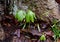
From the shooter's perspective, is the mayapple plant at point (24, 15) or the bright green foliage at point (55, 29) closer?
the mayapple plant at point (24, 15)

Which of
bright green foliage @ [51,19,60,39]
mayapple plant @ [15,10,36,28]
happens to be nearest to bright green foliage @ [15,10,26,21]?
mayapple plant @ [15,10,36,28]

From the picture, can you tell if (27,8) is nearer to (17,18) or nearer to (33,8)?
(33,8)

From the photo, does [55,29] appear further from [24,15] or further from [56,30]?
[24,15]

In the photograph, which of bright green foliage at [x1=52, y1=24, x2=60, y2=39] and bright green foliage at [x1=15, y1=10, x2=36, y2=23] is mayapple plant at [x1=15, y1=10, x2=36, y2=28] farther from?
bright green foliage at [x1=52, y1=24, x2=60, y2=39]

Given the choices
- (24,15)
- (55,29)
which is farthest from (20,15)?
(55,29)

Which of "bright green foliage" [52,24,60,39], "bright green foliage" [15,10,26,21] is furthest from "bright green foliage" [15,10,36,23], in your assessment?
"bright green foliage" [52,24,60,39]

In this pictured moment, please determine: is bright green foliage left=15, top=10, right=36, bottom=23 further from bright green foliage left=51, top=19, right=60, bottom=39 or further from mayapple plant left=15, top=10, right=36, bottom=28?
bright green foliage left=51, top=19, right=60, bottom=39

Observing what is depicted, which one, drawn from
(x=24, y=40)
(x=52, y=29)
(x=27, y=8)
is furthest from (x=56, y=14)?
(x=24, y=40)

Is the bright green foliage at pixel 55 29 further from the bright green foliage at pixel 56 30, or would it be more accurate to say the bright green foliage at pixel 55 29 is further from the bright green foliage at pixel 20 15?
the bright green foliage at pixel 20 15

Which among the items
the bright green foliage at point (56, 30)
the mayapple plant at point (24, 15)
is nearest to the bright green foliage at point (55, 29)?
the bright green foliage at point (56, 30)

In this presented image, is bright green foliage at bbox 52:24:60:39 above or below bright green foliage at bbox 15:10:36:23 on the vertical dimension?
below

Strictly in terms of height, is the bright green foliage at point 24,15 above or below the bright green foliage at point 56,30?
above

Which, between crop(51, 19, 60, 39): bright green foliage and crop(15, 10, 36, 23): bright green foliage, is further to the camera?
crop(51, 19, 60, 39): bright green foliage
